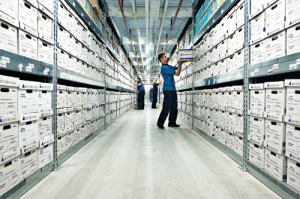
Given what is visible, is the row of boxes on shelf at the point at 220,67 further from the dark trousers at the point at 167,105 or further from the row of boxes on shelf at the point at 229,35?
the dark trousers at the point at 167,105

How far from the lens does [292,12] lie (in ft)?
4.21

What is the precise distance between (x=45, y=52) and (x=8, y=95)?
2.24 feet

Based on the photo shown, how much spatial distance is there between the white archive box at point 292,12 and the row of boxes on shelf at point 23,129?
7.50ft

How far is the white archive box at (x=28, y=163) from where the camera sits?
1346 millimetres

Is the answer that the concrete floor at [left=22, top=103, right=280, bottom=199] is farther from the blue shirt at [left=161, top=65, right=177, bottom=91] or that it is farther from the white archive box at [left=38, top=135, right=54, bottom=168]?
the blue shirt at [left=161, top=65, right=177, bottom=91]

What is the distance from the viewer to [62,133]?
2006 mm

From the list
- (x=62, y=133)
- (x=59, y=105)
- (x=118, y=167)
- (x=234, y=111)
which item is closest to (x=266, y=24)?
(x=234, y=111)

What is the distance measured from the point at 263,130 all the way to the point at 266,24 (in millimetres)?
1063

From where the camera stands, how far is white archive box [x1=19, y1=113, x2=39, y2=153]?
133cm

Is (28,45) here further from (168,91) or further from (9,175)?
(168,91)

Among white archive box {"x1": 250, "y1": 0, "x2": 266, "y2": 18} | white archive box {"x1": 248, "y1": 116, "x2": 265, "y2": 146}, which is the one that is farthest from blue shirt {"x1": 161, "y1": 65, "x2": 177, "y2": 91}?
white archive box {"x1": 248, "y1": 116, "x2": 265, "y2": 146}

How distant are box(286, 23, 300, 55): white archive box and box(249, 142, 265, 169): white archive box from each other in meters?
0.95

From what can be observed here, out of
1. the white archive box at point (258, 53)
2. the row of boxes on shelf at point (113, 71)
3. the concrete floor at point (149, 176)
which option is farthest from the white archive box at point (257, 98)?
the row of boxes on shelf at point (113, 71)

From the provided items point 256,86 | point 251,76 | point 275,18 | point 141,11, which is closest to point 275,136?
point 256,86
